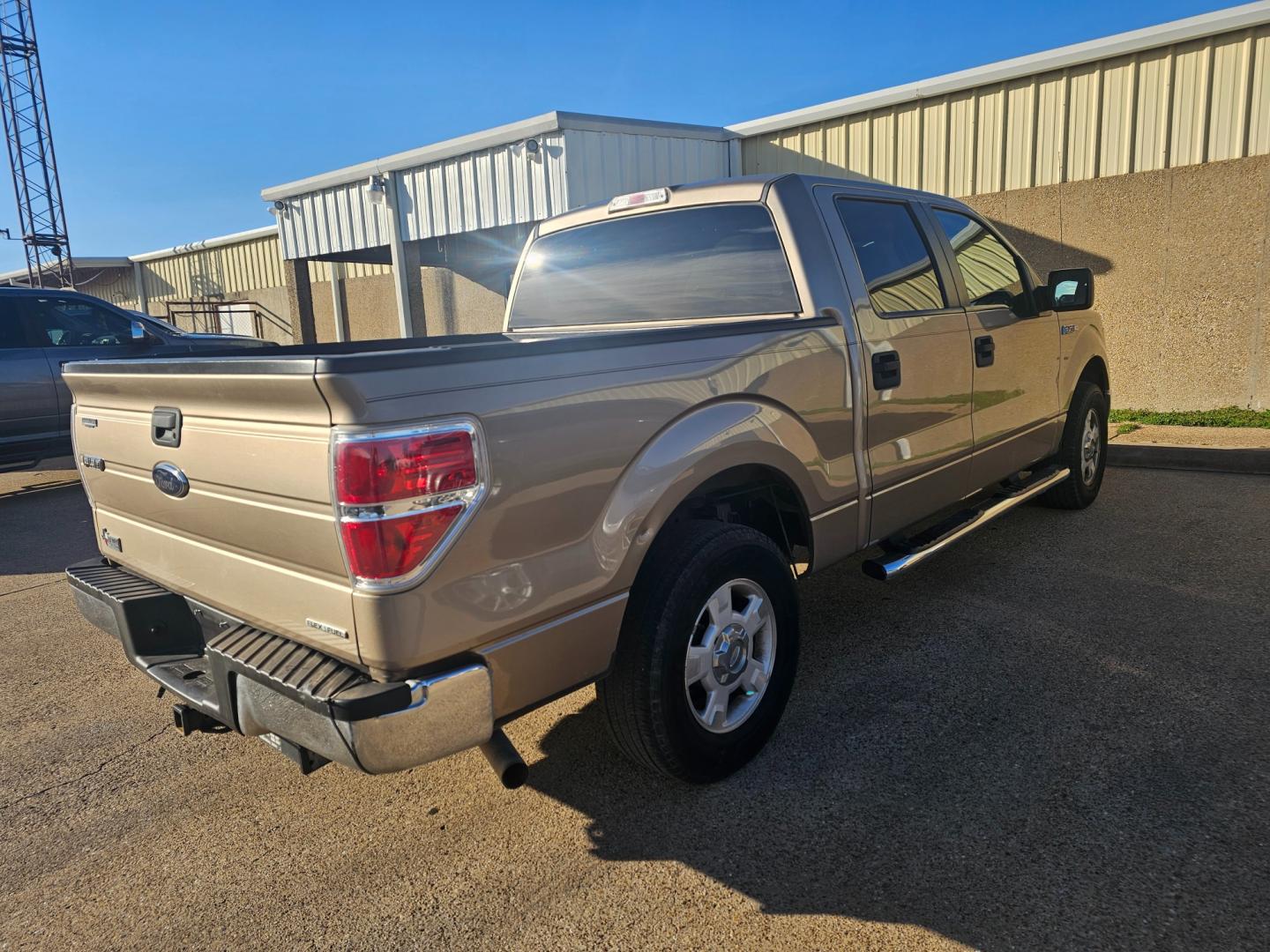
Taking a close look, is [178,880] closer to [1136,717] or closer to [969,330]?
[1136,717]

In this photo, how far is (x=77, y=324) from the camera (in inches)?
341

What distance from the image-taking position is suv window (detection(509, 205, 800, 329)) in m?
3.38

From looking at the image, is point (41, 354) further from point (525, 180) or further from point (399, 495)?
point (399, 495)

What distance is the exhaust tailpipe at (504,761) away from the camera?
2.16m

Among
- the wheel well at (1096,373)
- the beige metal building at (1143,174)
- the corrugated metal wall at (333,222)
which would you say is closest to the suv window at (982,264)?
the wheel well at (1096,373)

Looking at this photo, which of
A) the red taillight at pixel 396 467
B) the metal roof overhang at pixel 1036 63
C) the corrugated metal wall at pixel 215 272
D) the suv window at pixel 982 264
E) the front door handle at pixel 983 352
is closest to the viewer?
the red taillight at pixel 396 467

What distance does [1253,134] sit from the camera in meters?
7.95

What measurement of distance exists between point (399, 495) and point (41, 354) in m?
8.13

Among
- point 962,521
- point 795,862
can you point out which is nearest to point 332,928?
point 795,862

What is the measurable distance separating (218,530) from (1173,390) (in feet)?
30.7

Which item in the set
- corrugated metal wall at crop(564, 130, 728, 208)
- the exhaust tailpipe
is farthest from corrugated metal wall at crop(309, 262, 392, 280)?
the exhaust tailpipe

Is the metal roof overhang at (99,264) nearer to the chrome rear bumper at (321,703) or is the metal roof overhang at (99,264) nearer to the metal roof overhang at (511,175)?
the metal roof overhang at (511,175)

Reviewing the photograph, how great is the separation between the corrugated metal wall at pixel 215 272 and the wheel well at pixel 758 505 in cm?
2050

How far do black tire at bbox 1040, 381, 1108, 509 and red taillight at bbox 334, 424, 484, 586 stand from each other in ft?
15.2
